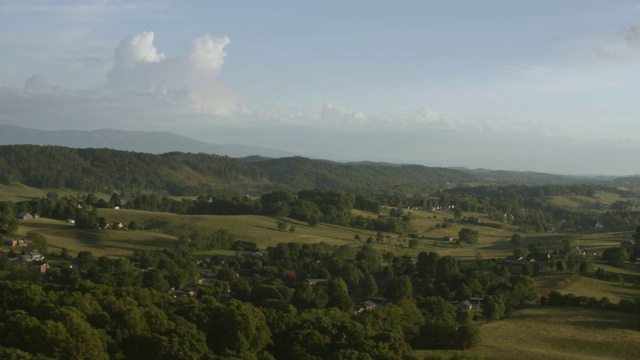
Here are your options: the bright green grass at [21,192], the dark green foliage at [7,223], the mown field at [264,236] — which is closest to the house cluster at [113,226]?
the mown field at [264,236]

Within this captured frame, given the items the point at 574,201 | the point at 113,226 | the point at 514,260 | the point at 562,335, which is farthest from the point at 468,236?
the point at 574,201

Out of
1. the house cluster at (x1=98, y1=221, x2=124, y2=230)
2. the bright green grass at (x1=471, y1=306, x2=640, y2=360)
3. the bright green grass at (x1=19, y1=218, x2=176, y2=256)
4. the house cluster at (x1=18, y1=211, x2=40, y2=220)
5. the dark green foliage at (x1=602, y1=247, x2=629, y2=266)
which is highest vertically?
the dark green foliage at (x1=602, y1=247, x2=629, y2=266)

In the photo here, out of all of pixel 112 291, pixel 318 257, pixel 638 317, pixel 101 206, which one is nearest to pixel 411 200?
pixel 101 206

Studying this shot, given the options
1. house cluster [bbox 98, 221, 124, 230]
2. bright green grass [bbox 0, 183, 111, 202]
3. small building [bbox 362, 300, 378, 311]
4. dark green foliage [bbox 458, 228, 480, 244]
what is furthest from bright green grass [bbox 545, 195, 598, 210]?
small building [bbox 362, 300, 378, 311]

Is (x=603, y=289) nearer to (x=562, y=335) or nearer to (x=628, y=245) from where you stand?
(x=562, y=335)

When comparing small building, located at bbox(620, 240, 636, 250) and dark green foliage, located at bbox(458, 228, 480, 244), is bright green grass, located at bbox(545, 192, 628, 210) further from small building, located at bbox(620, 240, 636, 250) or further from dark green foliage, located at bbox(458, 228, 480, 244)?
small building, located at bbox(620, 240, 636, 250)

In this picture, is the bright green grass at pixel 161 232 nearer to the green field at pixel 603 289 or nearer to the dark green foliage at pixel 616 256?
the dark green foliage at pixel 616 256
